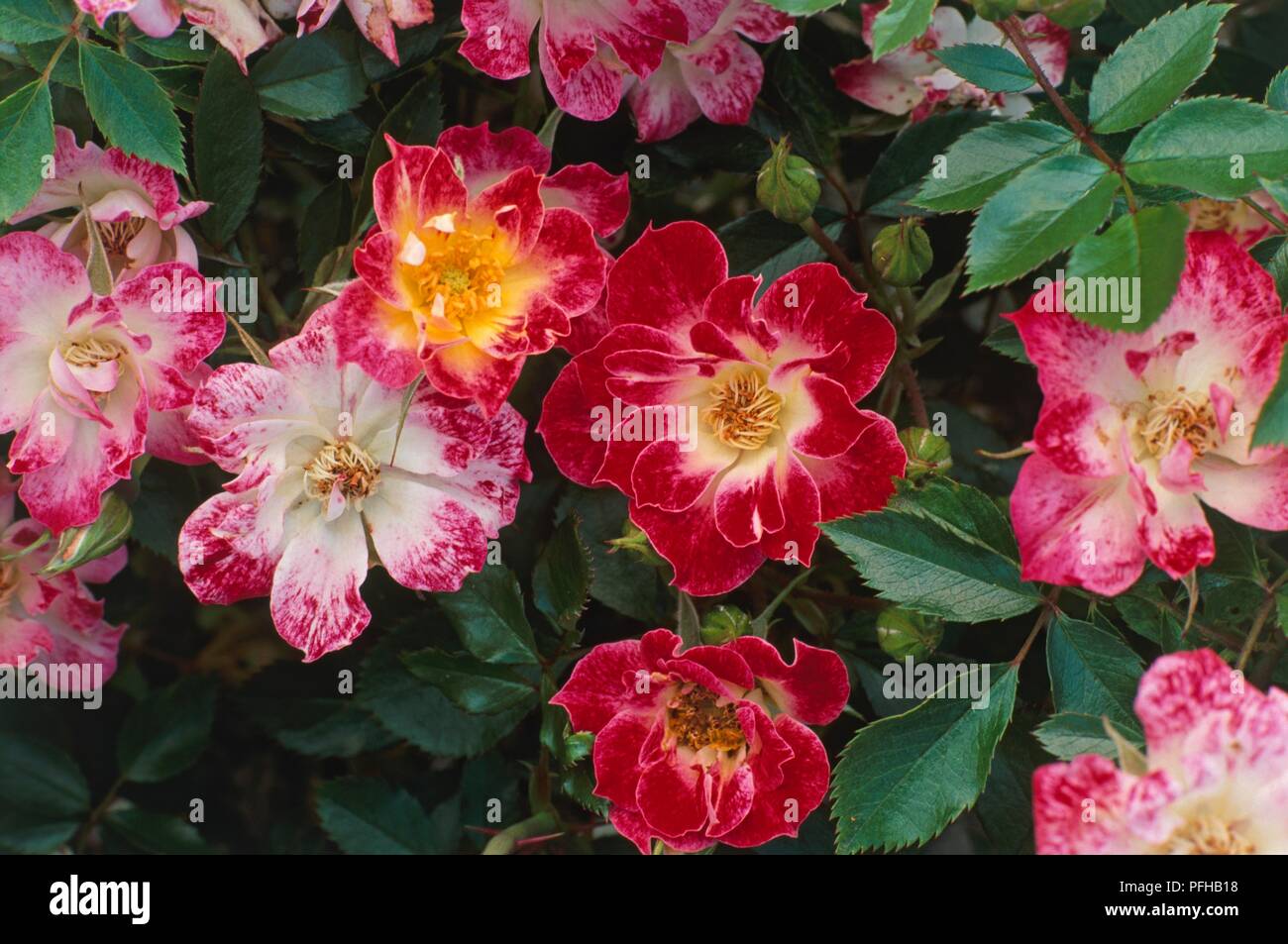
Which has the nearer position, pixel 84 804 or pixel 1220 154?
pixel 1220 154

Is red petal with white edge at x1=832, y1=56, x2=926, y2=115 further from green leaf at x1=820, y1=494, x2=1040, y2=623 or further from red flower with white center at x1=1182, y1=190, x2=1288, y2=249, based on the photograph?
green leaf at x1=820, y1=494, x2=1040, y2=623

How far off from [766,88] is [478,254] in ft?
1.12

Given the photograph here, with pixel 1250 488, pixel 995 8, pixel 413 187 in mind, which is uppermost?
pixel 995 8

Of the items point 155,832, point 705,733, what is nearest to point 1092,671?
point 705,733

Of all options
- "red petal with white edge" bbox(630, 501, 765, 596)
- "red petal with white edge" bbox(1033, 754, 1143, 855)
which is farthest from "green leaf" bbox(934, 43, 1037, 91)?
"red petal with white edge" bbox(1033, 754, 1143, 855)

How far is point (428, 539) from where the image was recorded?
32.5 inches

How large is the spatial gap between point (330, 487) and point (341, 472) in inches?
0.6

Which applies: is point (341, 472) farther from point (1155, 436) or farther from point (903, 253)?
point (1155, 436)

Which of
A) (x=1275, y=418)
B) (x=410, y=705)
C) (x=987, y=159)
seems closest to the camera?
(x=1275, y=418)

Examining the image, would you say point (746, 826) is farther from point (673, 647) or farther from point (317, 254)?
point (317, 254)

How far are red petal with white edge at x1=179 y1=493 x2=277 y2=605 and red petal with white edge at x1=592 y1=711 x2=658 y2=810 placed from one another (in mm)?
259

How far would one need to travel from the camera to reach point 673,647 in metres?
0.80

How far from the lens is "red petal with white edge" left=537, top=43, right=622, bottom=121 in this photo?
33.4 inches
